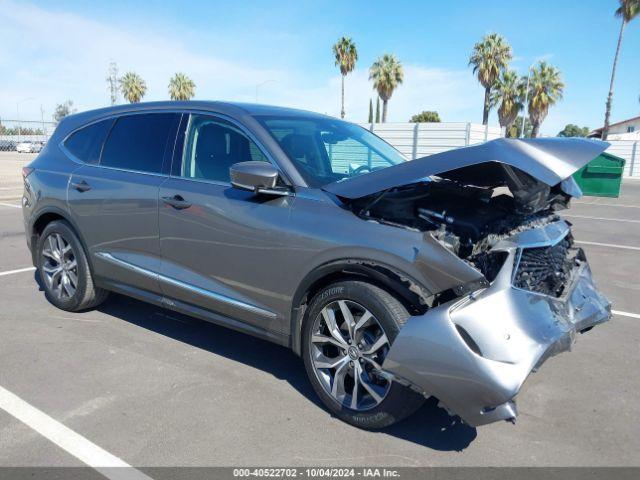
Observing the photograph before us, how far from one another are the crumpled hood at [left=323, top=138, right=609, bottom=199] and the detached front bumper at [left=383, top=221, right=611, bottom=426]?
1.45 feet

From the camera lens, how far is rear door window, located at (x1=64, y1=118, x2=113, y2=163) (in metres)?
4.63

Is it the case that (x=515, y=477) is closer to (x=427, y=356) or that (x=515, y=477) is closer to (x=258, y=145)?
(x=427, y=356)

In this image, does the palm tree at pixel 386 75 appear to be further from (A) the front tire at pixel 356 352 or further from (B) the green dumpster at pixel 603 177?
(A) the front tire at pixel 356 352

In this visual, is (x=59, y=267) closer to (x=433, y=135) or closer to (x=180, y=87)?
(x=433, y=135)

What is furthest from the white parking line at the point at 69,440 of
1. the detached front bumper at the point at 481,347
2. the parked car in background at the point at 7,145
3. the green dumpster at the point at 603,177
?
the parked car in background at the point at 7,145

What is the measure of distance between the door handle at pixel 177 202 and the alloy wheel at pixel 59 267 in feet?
4.69

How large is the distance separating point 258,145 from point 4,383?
2.29 m

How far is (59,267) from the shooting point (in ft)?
16.2

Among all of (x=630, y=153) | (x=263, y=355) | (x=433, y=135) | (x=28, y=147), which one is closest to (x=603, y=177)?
(x=433, y=135)

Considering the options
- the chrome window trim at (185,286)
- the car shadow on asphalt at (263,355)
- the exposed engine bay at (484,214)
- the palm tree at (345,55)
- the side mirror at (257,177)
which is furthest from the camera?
the palm tree at (345,55)

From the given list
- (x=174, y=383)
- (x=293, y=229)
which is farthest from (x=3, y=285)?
(x=293, y=229)

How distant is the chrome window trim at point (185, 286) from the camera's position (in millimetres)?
3505

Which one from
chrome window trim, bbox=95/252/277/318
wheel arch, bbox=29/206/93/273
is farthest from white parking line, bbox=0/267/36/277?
chrome window trim, bbox=95/252/277/318

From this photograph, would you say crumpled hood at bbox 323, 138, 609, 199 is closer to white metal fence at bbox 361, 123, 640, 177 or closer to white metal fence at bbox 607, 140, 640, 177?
white metal fence at bbox 361, 123, 640, 177
